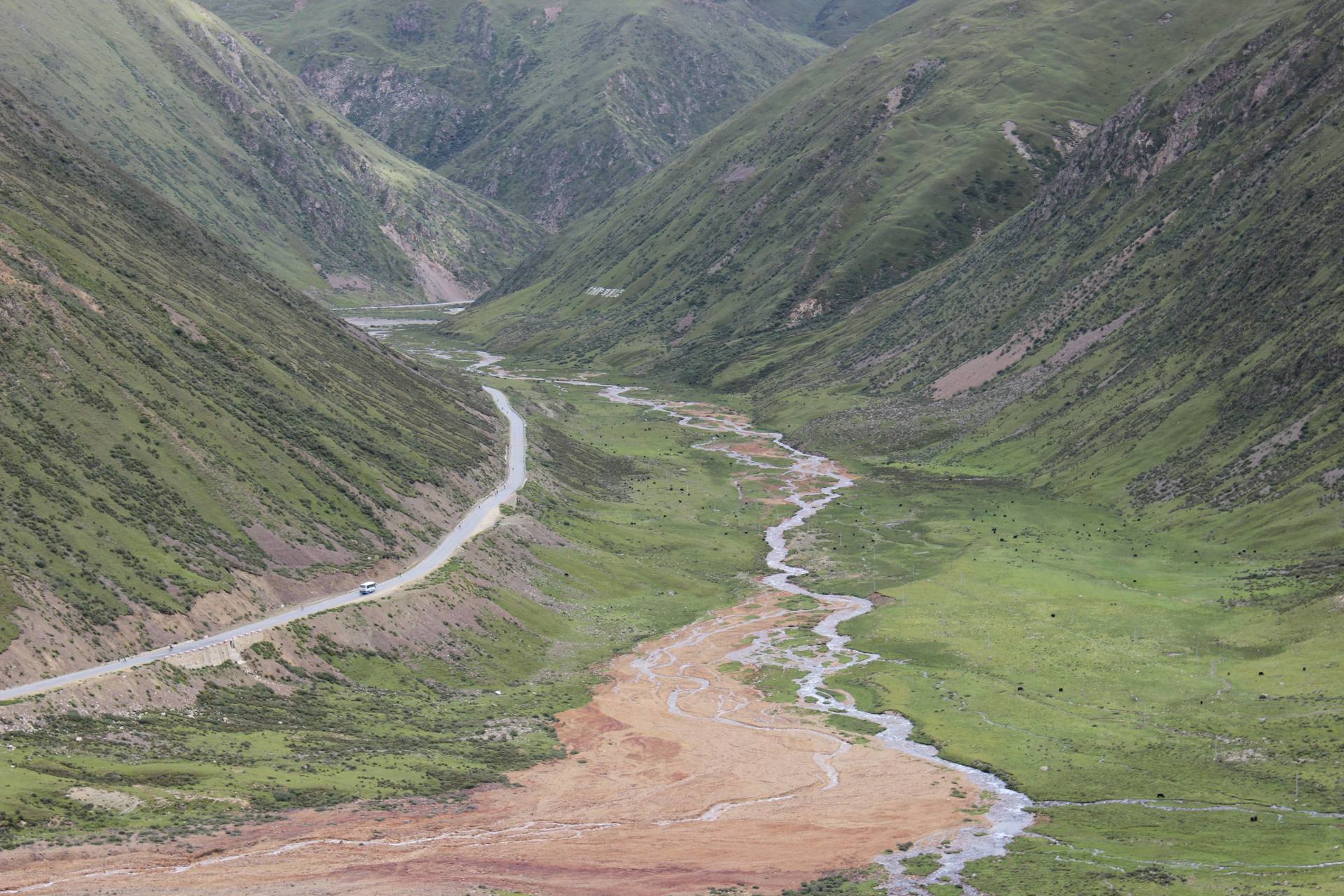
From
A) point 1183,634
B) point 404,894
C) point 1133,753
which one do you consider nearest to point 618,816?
point 404,894

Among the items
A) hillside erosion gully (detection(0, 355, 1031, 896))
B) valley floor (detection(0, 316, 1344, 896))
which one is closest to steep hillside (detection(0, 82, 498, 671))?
valley floor (detection(0, 316, 1344, 896))

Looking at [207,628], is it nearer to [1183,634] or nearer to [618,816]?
[618,816]

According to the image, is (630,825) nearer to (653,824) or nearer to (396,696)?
(653,824)

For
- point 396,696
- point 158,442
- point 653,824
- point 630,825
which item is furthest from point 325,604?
point 653,824

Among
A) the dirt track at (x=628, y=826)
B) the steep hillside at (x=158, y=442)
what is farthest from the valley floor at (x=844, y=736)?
the steep hillside at (x=158, y=442)

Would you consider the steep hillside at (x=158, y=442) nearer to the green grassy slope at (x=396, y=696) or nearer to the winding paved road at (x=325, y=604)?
the winding paved road at (x=325, y=604)

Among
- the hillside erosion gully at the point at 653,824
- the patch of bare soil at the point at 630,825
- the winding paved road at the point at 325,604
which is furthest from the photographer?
the winding paved road at the point at 325,604
